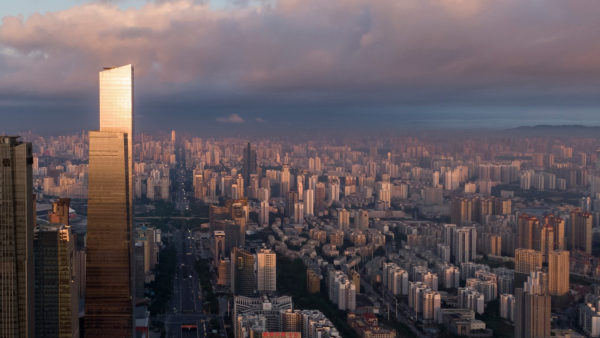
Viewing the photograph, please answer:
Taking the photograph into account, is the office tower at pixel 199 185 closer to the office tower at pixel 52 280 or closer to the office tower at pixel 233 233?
the office tower at pixel 233 233

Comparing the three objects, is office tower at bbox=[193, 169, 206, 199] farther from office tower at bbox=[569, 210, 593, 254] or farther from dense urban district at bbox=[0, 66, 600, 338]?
office tower at bbox=[569, 210, 593, 254]

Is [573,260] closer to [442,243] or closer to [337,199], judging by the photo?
[442,243]

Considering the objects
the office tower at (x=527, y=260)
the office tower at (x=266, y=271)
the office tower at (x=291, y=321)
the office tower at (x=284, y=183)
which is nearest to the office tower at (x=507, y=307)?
the office tower at (x=527, y=260)

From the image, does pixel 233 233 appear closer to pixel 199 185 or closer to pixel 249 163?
pixel 199 185

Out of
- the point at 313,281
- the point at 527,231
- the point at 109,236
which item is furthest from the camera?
the point at 527,231

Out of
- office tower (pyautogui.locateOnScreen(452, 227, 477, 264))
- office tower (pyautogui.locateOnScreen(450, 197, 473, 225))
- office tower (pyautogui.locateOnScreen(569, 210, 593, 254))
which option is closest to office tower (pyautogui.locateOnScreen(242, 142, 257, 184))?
office tower (pyautogui.locateOnScreen(450, 197, 473, 225))

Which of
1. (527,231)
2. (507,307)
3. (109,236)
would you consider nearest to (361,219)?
(527,231)
